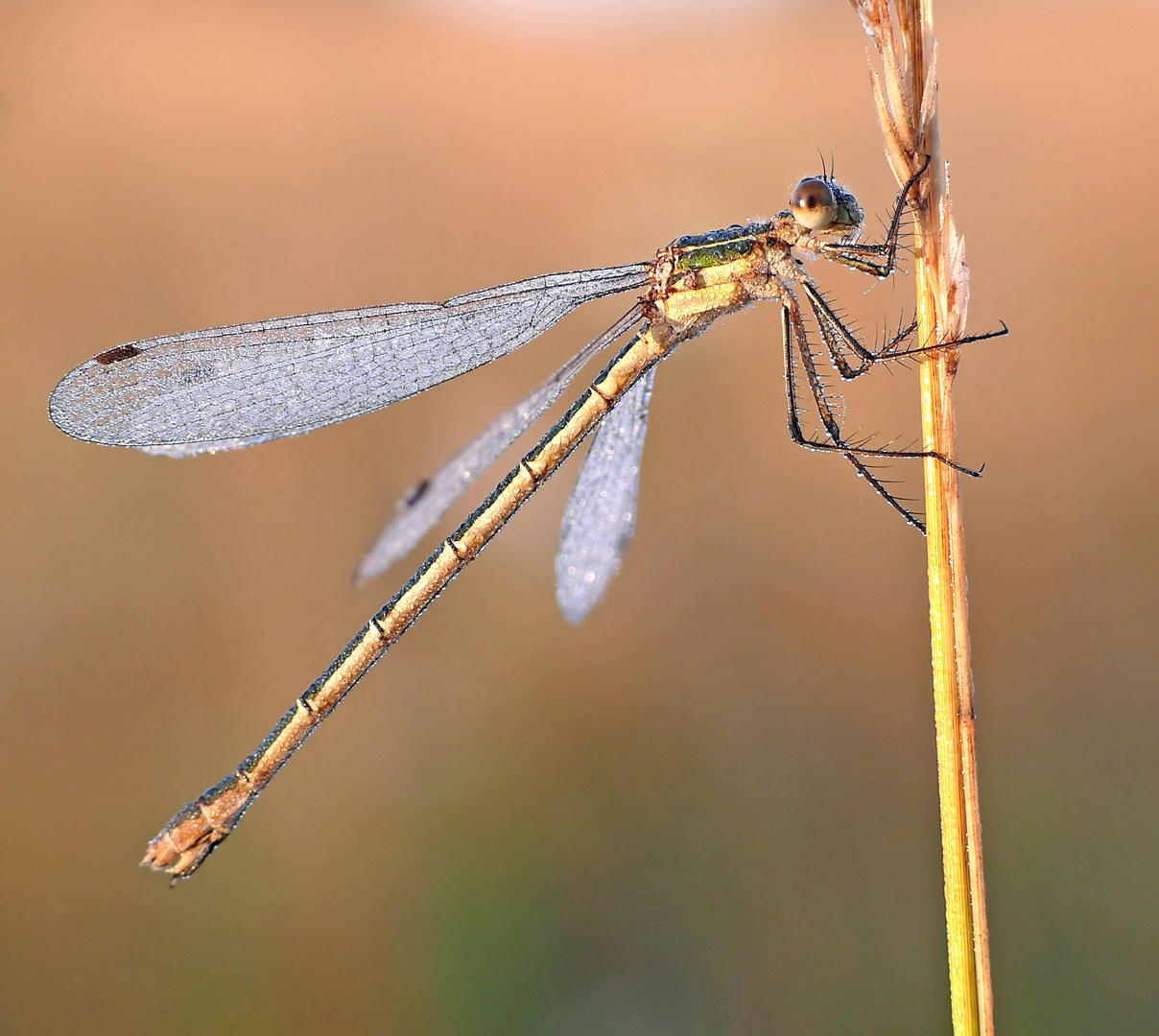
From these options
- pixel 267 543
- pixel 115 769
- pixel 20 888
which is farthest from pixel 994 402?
pixel 20 888

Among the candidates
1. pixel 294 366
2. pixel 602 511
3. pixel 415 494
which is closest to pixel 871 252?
pixel 602 511

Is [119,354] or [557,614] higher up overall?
[119,354]

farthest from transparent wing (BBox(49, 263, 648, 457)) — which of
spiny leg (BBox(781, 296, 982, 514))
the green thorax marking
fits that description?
spiny leg (BBox(781, 296, 982, 514))

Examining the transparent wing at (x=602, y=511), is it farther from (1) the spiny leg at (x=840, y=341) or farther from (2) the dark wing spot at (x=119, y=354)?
(2) the dark wing spot at (x=119, y=354)

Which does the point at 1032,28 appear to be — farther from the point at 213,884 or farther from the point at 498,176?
the point at 213,884

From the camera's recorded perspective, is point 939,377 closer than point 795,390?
Yes

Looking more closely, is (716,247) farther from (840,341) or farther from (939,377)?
(939,377)
